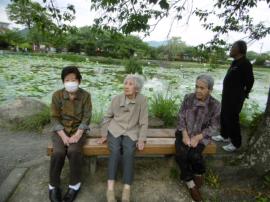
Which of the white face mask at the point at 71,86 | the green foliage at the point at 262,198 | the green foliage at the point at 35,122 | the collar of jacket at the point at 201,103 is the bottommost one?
the green foliage at the point at 35,122

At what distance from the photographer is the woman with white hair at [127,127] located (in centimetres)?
270

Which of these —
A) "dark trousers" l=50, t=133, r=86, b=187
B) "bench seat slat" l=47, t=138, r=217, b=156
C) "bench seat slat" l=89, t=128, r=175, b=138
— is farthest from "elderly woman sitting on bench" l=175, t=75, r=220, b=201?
"dark trousers" l=50, t=133, r=86, b=187

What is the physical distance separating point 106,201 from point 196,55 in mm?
2744

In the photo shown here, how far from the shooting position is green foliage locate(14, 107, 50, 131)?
4.93m

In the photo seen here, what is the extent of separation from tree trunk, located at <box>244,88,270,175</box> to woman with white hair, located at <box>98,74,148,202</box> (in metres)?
1.26

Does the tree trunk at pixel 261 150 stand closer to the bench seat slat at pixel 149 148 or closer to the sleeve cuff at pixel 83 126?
the bench seat slat at pixel 149 148

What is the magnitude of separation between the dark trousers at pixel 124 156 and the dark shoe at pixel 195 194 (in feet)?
2.17

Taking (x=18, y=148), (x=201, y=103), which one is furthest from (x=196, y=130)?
(x=18, y=148)

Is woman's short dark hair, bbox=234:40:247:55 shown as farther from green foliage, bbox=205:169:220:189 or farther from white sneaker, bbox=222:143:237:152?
green foliage, bbox=205:169:220:189

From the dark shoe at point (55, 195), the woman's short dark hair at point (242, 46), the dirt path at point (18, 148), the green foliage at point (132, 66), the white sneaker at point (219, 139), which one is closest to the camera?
the dark shoe at point (55, 195)

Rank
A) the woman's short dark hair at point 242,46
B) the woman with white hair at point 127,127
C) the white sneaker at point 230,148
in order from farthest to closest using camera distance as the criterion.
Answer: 1. the white sneaker at point 230,148
2. the woman's short dark hair at point 242,46
3. the woman with white hair at point 127,127

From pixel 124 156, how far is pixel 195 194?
2.75ft

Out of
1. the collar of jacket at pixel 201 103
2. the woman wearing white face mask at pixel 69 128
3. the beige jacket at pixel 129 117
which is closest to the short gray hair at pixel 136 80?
the beige jacket at pixel 129 117

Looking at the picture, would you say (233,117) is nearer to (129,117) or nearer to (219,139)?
(219,139)
